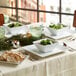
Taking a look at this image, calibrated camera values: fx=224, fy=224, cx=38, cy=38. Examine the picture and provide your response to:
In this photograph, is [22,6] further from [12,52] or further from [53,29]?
[12,52]

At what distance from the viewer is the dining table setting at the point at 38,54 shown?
1.57 m

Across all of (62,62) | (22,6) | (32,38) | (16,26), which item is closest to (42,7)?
(22,6)

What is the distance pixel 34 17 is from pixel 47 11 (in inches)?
15.4

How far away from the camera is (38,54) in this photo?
5.53 ft

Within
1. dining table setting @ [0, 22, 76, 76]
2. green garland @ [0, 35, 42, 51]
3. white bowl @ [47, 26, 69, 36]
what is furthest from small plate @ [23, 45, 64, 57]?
A: white bowl @ [47, 26, 69, 36]

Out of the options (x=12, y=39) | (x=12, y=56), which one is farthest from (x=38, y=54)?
(x=12, y=39)

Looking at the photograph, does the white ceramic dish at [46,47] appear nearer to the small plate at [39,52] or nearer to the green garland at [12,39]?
the small plate at [39,52]

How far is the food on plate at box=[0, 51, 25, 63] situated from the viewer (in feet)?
5.21

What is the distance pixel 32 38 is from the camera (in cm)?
199

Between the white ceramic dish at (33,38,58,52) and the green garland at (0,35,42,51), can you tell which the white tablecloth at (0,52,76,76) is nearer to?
the white ceramic dish at (33,38,58,52)

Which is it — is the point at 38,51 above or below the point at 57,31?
below

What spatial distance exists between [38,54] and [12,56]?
199 mm

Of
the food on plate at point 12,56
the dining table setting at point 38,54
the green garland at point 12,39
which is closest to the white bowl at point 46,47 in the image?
the dining table setting at point 38,54

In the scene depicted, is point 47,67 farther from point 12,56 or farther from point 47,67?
point 12,56
